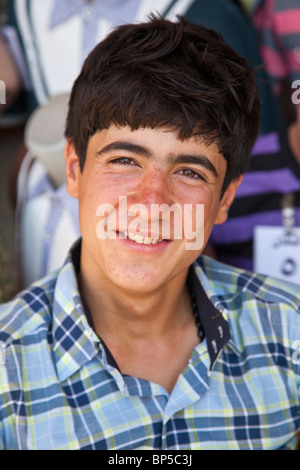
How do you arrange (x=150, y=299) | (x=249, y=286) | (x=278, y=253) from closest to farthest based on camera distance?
(x=150, y=299) < (x=249, y=286) < (x=278, y=253)

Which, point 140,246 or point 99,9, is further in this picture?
point 99,9

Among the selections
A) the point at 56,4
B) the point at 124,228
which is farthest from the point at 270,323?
the point at 56,4

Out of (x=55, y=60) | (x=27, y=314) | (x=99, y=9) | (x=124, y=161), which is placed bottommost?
(x=27, y=314)

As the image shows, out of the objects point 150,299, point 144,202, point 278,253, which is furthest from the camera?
point 278,253

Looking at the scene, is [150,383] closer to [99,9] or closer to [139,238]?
[139,238]

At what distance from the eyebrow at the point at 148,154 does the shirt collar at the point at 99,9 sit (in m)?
0.81

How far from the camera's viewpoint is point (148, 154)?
0.93 m

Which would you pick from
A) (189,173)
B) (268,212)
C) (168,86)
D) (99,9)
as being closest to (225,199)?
(189,173)

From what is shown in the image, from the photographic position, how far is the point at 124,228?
0.94 m

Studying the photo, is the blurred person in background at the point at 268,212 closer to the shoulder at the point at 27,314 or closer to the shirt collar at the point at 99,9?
the shirt collar at the point at 99,9

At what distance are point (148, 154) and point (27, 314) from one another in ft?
0.97

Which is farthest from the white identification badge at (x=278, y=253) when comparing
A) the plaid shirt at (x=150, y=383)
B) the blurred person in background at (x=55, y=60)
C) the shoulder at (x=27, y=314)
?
the shoulder at (x=27, y=314)

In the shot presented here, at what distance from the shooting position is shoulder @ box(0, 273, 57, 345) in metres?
0.95

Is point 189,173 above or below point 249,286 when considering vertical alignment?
above
